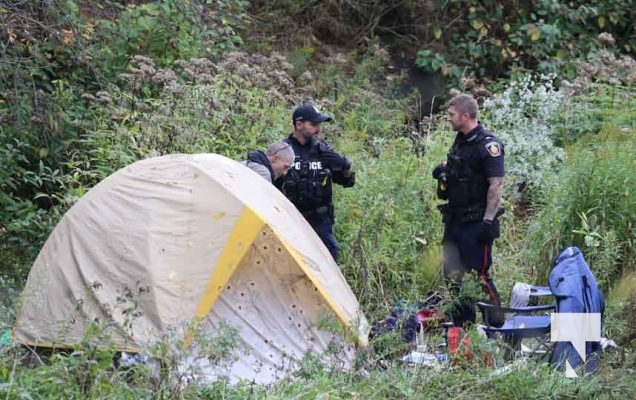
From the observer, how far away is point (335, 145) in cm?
1006

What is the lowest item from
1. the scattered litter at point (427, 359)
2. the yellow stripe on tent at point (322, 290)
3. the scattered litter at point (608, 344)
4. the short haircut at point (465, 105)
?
the scattered litter at point (608, 344)

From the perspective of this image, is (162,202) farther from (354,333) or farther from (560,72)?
(560,72)

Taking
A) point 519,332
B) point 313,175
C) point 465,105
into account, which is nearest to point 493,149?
point 465,105

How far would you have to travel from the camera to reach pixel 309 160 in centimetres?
802

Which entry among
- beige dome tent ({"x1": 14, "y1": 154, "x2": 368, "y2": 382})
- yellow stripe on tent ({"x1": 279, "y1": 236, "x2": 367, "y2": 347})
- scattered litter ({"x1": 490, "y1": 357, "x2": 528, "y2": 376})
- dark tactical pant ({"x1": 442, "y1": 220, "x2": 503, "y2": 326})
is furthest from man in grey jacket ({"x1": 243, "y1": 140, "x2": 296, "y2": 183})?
scattered litter ({"x1": 490, "y1": 357, "x2": 528, "y2": 376})

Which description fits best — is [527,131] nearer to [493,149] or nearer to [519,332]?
[493,149]

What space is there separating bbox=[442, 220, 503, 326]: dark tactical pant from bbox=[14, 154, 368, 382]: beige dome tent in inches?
45.4

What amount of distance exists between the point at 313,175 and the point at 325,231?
476 millimetres

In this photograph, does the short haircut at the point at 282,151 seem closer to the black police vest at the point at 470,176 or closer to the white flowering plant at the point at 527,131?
the black police vest at the point at 470,176

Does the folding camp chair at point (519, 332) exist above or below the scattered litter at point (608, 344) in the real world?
above

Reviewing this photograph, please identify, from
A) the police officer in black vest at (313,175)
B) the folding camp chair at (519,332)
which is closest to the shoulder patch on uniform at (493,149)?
the police officer in black vest at (313,175)

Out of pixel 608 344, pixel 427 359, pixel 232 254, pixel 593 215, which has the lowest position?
pixel 608 344

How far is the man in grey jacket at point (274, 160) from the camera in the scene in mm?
7582

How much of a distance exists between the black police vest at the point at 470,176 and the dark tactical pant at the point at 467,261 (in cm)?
18
